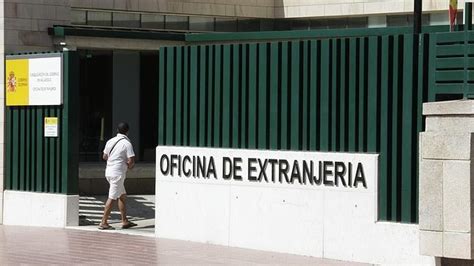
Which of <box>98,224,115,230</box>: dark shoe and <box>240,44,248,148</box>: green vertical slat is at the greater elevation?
<box>240,44,248,148</box>: green vertical slat

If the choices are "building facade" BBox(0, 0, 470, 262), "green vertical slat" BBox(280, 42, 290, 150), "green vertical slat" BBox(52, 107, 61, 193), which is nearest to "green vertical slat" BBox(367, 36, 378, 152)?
"green vertical slat" BBox(280, 42, 290, 150)

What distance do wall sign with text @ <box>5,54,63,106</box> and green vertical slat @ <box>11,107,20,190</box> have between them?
235 millimetres

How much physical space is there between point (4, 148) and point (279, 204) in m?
7.16

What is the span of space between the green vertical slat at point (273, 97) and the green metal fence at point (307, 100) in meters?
0.01

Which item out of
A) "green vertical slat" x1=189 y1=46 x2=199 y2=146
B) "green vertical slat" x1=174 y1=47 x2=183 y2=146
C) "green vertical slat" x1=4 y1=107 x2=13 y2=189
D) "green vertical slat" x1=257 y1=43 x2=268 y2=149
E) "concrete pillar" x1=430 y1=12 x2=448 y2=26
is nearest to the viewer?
"green vertical slat" x1=257 y1=43 x2=268 y2=149

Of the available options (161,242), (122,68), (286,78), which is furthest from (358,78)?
(122,68)

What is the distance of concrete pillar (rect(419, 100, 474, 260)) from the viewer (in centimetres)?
1112

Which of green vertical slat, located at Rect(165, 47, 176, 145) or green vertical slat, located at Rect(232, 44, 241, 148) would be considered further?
green vertical slat, located at Rect(165, 47, 176, 145)

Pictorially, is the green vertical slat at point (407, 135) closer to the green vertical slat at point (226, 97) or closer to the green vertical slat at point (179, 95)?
the green vertical slat at point (226, 97)

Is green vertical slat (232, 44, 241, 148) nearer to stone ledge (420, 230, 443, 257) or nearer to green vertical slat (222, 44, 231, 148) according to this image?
green vertical slat (222, 44, 231, 148)

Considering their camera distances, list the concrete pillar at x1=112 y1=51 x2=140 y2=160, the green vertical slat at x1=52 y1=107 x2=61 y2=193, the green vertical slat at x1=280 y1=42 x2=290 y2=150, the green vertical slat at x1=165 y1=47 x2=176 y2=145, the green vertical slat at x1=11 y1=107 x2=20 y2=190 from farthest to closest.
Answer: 1. the concrete pillar at x1=112 y1=51 x2=140 y2=160
2. the green vertical slat at x1=11 y1=107 x2=20 y2=190
3. the green vertical slat at x1=52 y1=107 x2=61 y2=193
4. the green vertical slat at x1=165 y1=47 x2=176 y2=145
5. the green vertical slat at x1=280 y1=42 x2=290 y2=150

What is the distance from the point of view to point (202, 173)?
15.1 m

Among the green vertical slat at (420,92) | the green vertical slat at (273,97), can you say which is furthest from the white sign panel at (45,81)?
the green vertical slat at (420,92)

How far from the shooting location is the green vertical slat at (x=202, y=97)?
15.3 meters
